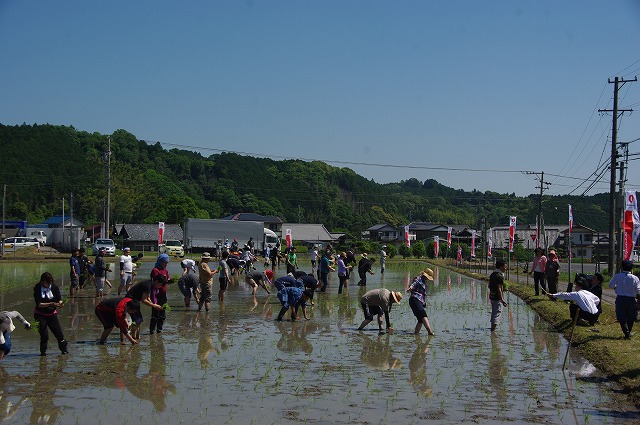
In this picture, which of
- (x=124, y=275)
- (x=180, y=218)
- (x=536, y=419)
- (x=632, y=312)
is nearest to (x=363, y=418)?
(x=536, y=419)

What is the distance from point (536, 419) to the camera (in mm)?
8289

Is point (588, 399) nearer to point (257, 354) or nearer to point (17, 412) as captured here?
point (257, 354)

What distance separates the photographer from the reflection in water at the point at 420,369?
9.83 metres

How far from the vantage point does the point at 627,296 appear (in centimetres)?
1330

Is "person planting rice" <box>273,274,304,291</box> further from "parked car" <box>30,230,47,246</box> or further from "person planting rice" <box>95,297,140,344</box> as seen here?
"parked car" <box>30,230,47,246</box>

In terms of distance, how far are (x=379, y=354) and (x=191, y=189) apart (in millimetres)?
101912

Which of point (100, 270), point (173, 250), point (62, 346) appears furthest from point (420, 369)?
point (173, 250)

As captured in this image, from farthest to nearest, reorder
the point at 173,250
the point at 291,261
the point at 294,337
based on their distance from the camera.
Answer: the point at 173,250
the point at 291,261
the point at 294,337

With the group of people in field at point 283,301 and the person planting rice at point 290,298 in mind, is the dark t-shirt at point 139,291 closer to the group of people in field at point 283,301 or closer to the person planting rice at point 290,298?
the group of people in field at point 283,301

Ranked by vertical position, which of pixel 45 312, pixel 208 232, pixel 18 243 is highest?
pixel 208 232

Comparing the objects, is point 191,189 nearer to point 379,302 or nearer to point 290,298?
point 290,298

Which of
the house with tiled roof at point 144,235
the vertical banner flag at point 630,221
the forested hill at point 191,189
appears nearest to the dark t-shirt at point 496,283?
the vertical banner flag at point 630,221

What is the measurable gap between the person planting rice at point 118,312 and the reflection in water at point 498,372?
611cm

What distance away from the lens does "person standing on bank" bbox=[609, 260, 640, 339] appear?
13.3 meters
